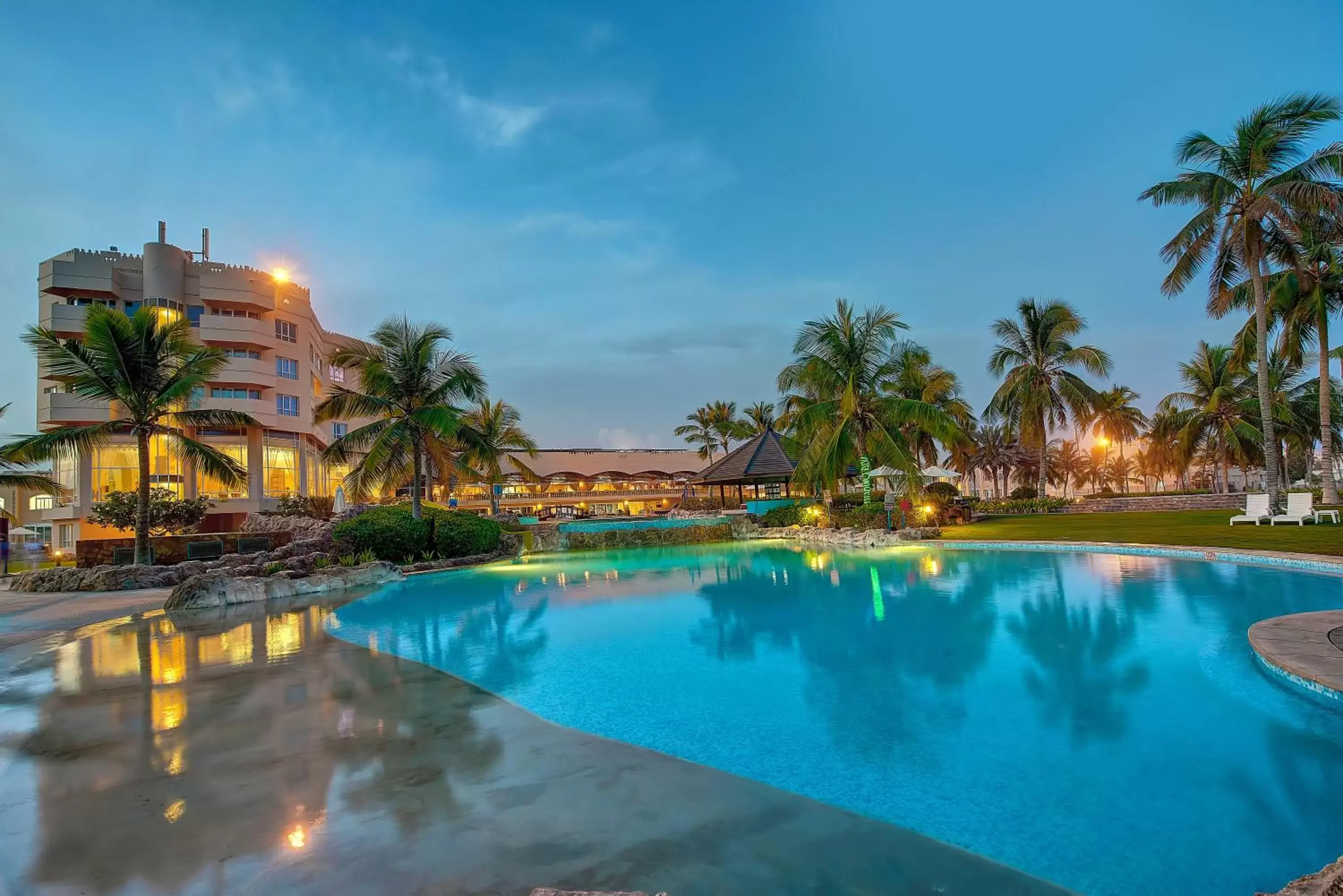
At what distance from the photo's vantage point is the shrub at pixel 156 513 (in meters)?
20.4

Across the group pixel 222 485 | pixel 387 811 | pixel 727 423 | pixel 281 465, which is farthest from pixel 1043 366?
pixel 222 485

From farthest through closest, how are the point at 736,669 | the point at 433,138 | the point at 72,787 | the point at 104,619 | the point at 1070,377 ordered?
the point at 1070,377 → the point at 433,138 → the point at 104,619 → the point at 736,669 → the point at 72,787

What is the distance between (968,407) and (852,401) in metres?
16.1

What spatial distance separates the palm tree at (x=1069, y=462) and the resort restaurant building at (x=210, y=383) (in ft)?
210

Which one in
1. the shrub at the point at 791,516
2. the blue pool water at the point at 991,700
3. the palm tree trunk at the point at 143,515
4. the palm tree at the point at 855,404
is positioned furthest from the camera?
the shrub at the point at 791,516

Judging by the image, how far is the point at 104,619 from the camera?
10.6 meters

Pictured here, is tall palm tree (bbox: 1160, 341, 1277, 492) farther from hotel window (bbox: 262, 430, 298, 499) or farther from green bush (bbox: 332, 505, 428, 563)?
hotel window (bbox: 262, 430, 298, 499)

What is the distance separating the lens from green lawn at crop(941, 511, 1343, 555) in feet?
43.6

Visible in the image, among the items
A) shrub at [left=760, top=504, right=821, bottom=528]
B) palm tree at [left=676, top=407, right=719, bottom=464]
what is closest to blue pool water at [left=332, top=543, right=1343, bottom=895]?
shrub at [left=760, top=504, right=821, bottom=528]

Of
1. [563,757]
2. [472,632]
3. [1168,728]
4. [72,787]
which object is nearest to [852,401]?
[472,632]

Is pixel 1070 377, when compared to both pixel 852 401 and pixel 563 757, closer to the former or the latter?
pixel 852 401

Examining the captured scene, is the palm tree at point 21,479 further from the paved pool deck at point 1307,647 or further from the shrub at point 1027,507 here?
the shrub at point 1027,507

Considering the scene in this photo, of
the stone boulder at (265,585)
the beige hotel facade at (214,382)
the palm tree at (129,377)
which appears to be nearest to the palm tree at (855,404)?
the stone boulder at (265,585)

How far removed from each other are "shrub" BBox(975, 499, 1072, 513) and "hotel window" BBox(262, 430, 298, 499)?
110 feet
